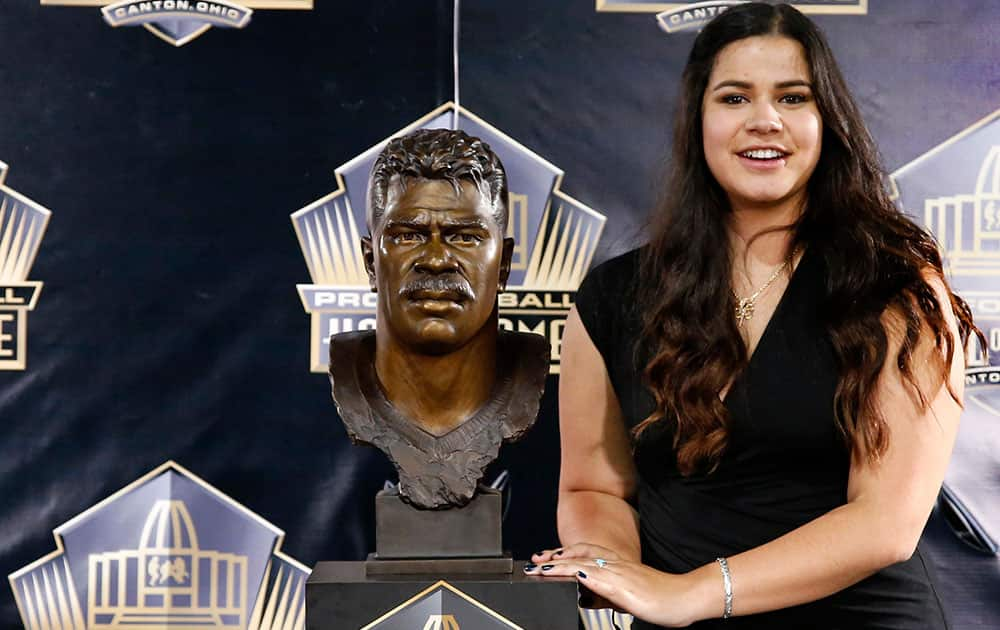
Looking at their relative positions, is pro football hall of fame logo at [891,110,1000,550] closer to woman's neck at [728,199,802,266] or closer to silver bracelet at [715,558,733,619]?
woman's neck at [728,199,802,266]

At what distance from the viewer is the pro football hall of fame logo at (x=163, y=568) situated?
2848 millimetres

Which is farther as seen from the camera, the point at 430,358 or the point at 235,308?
the point at 235,308

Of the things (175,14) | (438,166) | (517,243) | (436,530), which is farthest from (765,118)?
(175,14)

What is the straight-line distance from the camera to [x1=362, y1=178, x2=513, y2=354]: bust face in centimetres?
179

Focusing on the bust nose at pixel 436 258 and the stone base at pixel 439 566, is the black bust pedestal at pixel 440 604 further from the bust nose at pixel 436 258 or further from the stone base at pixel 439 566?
the bust nose at pixel 436 258

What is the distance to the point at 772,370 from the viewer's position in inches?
Result: 74.8

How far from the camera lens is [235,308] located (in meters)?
2.87

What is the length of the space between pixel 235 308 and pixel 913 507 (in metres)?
1.75

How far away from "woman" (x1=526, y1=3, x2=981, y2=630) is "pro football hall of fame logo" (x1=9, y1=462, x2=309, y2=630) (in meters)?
1.13

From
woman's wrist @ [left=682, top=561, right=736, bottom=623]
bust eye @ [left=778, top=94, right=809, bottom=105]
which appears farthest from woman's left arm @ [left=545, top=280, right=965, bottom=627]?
bust eye @ [left=778, top=94, right=809, bottom=105]

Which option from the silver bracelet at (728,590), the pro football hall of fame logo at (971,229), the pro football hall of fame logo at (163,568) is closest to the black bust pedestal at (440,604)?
the silver bracelet at (728,590)

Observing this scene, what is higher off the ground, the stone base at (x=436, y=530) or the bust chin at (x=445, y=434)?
the bust chin at (x=445, y=434)

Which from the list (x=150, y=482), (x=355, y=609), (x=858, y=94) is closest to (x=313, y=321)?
(x=150, y=482)

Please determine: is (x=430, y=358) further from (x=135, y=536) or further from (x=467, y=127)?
(x=135, y=536)
